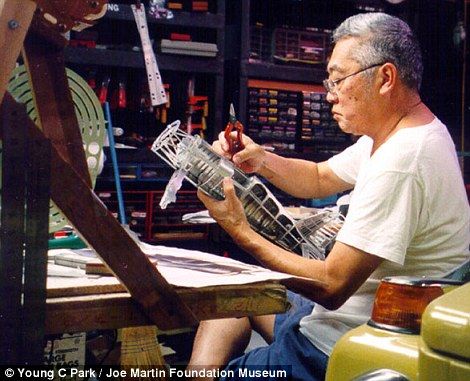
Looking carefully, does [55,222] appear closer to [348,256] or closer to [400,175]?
[348,256]

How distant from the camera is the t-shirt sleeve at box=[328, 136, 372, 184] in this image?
8.33 ft

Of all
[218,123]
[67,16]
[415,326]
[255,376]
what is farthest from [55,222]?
[218,123]

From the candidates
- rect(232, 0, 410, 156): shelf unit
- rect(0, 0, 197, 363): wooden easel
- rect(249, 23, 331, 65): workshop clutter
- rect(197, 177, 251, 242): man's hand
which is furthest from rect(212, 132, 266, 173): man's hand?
rect(249, 23, 331, 65): workshop clutter

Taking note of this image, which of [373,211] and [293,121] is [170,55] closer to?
[293,121]

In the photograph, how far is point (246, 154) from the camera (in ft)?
7.65

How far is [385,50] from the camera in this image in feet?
6.24

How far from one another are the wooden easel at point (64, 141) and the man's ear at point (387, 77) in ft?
2.94

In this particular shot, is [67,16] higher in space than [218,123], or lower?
higher

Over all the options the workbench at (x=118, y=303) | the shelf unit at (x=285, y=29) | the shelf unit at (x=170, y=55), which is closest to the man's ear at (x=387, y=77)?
the workbench at (x=118, y=303)

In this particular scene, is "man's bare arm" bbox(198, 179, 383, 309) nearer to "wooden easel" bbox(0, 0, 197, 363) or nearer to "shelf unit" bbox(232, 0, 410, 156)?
"wooden easel" bbox(0, 0, 197, 363)

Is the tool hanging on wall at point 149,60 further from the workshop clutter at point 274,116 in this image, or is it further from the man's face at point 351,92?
the man's face at point 351,92

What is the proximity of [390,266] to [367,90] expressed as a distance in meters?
0.50

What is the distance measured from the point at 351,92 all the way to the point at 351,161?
66 cm

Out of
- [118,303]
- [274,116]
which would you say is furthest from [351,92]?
[274,116]
